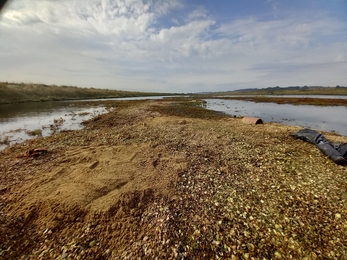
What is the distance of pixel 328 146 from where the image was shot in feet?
31.8

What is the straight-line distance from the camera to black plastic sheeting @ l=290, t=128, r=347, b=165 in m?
8.45

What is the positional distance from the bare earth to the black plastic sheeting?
37cm

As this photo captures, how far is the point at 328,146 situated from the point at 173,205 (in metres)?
9.51

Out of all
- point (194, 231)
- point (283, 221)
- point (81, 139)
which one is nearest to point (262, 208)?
point (283, 221)

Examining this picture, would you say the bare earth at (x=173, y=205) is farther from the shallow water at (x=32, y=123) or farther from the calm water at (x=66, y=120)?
the calm water at (x=66, y=120)

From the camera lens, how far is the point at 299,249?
4031mm

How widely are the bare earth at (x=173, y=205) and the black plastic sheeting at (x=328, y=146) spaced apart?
370 millimetres

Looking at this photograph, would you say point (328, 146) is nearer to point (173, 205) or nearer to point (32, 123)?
point (173, 205)

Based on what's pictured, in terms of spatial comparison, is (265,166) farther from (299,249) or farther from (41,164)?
(41,164)

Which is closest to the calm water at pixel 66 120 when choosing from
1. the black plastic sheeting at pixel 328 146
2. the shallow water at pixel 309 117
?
the shallow water at pixel 309 117

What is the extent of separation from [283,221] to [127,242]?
420 cm

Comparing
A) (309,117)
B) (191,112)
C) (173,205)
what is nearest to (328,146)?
(173,205)

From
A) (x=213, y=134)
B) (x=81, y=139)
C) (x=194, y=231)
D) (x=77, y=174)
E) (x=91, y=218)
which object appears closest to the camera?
(x=194, y=231)

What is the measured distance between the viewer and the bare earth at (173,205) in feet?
13.6
